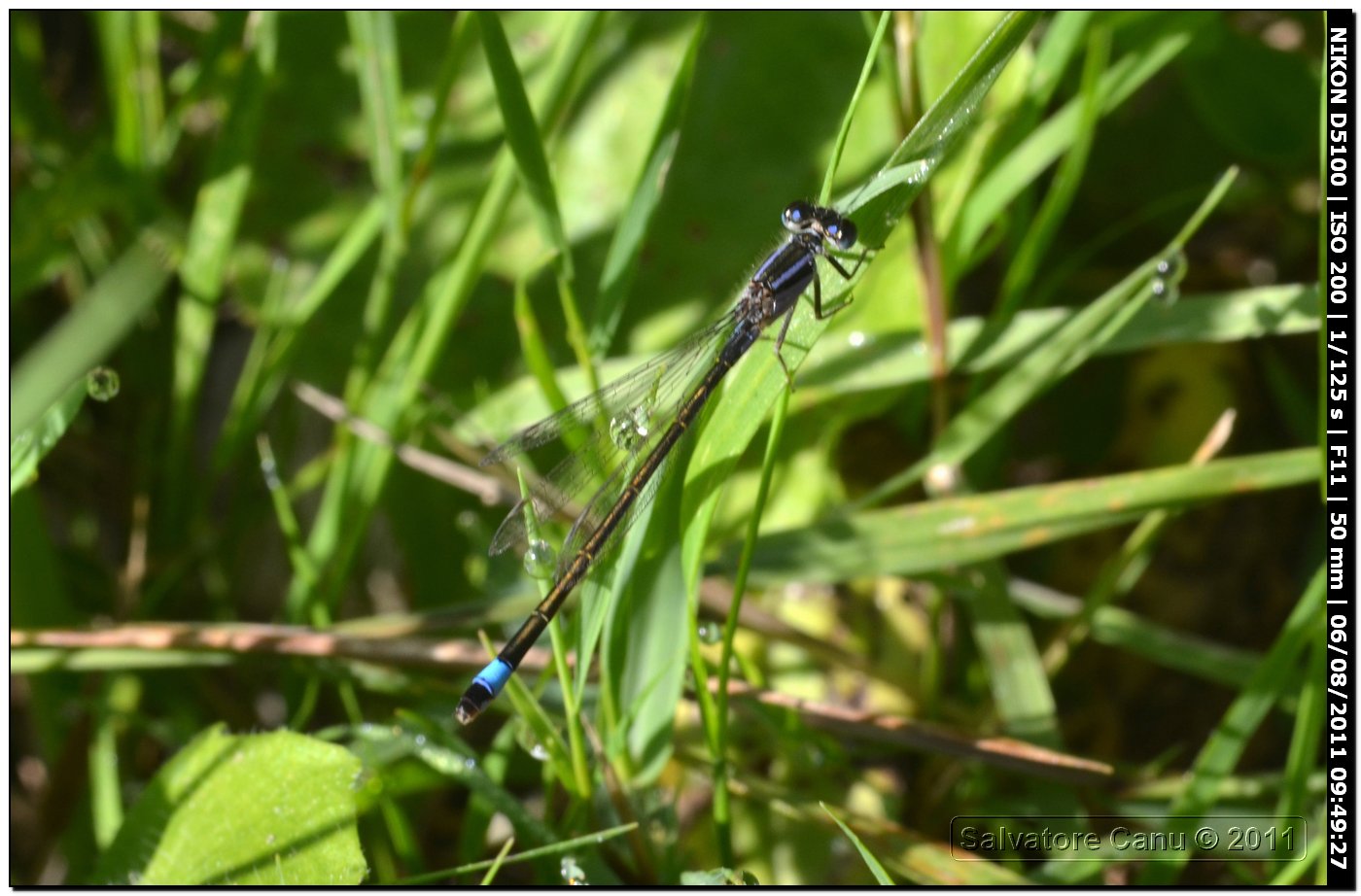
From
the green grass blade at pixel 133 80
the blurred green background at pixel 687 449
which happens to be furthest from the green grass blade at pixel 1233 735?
the green grass blade at pixel 133 80

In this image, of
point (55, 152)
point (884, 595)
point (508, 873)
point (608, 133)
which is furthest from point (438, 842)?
point (55, 152)

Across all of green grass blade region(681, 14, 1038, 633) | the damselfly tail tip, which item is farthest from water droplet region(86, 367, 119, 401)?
green grass blade region(681, 14, 1038, 633)

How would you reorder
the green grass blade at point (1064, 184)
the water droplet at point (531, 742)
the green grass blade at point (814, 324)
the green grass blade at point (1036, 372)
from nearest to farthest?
the green grass blade at point (814, 324) < the water droplet at point (531, 742) < the green grass blade at point (1036, 372) < the green grass blade at point (1064, 184)

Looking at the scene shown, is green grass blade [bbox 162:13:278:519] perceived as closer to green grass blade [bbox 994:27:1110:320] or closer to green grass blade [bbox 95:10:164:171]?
green grass blade [bbox 95:10:164:171]

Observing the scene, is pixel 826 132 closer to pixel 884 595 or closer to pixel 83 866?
pixel 884 595

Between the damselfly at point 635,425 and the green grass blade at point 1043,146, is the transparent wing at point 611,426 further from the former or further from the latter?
the green grass blade at point 1043,146

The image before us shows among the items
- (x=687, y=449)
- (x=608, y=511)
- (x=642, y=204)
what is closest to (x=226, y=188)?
(x=642, y=204)

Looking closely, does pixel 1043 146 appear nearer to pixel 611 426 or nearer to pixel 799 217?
pixel 799 217

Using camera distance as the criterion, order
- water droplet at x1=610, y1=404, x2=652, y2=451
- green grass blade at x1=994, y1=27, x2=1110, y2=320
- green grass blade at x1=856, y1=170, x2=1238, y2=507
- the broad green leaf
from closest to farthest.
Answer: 1. the broad green leaf
2. water droplet at x1=610, y1=404, x2=652, y2=451
3. green grass blade at x1=856, y1=170, x2=1238, y2=507
4. green grass blade at x1=994, y1=27, x2=1110, y2=320
